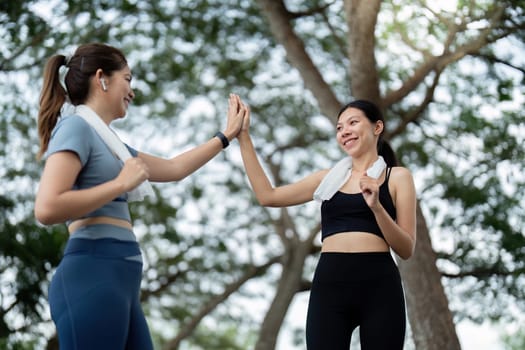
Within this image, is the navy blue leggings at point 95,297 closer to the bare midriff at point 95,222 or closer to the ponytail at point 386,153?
the bare midriff at point 95,222

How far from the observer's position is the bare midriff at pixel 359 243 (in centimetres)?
314

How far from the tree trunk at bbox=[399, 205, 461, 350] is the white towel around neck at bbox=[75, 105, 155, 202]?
12.9ft

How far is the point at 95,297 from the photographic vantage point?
2.28m

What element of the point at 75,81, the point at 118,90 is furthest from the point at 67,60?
the point at 118,90

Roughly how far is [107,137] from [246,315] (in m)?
11.2

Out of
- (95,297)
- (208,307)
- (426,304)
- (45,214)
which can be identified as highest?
(45,214)

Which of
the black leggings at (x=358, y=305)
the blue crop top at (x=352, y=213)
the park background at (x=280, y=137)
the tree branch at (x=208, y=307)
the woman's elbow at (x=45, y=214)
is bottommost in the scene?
the tree branch at (x=208, y=307)

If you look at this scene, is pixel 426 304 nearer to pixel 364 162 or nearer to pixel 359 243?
pixel 364 162

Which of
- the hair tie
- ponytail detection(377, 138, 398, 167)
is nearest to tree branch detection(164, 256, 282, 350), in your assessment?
ponytail detection(377, 138, 398, 167)

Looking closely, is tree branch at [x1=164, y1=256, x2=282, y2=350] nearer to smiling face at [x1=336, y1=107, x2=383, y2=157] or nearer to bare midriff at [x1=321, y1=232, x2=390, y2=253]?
smiling face at [x1=336, y1=107, x2=383, y2=157]

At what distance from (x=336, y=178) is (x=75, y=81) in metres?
1.20

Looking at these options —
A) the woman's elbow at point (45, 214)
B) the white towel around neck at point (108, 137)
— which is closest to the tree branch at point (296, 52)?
the white towel around neck at point (108, 137)

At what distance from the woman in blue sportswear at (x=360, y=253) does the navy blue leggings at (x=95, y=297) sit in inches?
37.5

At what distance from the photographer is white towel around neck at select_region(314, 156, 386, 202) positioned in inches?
128
